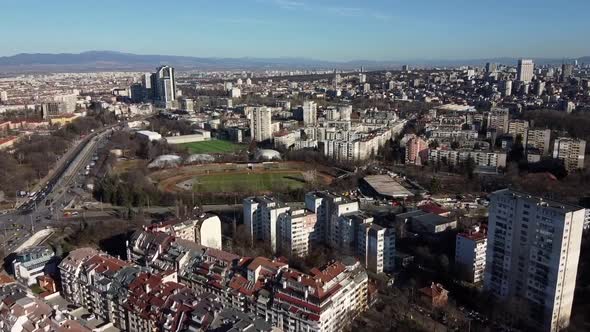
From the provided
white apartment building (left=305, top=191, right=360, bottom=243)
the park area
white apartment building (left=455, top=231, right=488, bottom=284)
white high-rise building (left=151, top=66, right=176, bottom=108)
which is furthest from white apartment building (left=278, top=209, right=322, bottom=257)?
white high-rise building (left=151, top=66, right=176, bottom=108)

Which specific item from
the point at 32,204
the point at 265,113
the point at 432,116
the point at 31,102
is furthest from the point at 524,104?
the point at 31,102

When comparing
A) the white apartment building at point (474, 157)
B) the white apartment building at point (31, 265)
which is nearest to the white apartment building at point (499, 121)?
the white apartment building at point (474, 157)

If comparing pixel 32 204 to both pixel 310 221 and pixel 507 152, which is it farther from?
pixel 507 152

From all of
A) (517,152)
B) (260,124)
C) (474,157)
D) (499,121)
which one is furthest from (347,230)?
(499,121)

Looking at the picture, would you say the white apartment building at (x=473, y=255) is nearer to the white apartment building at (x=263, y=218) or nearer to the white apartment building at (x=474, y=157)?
the white apartment building at (x=263, y=218)

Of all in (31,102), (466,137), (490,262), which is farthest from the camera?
(31,102)

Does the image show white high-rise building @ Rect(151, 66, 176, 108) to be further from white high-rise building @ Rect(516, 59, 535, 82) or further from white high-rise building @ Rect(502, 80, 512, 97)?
white high-rise building @ Rect(516, 59, 535, 82)

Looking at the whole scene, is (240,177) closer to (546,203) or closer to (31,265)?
(31,265)
